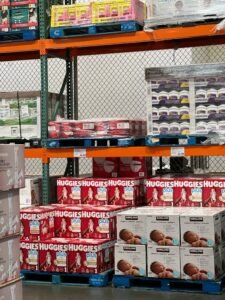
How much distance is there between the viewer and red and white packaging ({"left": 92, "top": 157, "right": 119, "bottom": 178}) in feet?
25.0

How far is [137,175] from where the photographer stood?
24.6ft

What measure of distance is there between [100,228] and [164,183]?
32.5 inches

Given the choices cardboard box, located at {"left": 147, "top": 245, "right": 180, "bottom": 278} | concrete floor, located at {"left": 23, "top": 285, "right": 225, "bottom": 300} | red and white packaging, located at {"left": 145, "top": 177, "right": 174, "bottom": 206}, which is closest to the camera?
concrete floor, located at {"left": 23, "top": 285, "right": 225, "bottom": 300}

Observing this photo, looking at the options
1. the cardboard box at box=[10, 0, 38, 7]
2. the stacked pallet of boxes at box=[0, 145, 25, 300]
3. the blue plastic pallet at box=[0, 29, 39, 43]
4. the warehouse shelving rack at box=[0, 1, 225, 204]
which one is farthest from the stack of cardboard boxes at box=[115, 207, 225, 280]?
the cardboard box at box=[10, 0, 38, 7]

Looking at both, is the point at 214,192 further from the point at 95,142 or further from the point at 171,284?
the point at 95,142

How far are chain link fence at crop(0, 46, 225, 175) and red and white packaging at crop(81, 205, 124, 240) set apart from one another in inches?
134

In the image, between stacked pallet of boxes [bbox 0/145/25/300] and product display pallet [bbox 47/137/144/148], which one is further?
product display pallet [bbox 47/137/144/148]

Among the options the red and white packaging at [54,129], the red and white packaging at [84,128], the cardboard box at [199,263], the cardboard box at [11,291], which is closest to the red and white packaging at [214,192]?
the cardboard box at [199,263]

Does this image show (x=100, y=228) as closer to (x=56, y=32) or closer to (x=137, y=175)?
(x=137, y=175)

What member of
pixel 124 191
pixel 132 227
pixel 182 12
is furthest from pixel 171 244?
pixel 182 12

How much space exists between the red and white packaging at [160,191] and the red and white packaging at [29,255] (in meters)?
1.31

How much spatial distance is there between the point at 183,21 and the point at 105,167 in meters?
1.92

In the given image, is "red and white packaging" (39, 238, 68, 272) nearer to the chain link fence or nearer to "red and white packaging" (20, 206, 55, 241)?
"red and white packaging" (20, 206, 55, 241)

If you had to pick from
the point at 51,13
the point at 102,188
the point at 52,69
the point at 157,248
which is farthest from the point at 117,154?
the point at 52,69
